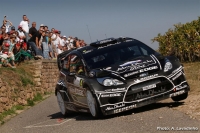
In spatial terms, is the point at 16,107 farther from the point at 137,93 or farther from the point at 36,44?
the point at 137,93

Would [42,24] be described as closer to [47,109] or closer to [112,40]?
[47,109]

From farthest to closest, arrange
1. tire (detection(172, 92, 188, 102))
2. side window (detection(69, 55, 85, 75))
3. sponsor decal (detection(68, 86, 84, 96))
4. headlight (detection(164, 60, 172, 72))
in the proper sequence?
side window (detection(69, 55, 85, 75))
tire (detection(172, 92, 188, 102))
sponsor decal (detection(68, 86, 84, 96))
headlight (detection(164, 60, 172, 72))

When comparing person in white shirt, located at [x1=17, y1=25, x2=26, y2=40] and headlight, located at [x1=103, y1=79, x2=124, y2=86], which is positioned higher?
person in white shirt, located at [x1=17, y1=25, x2=26, y2=40]

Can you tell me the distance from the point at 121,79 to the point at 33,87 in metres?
11.0

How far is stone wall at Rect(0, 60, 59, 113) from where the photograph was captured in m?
17.3

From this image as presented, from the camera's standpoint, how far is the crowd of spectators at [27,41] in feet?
63.9

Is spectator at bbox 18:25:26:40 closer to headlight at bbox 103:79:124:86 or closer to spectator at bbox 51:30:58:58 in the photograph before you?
spectator at bbox 51:30:58:58

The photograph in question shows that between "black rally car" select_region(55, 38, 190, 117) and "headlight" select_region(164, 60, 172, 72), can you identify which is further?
"headlight" select_region(164, 60, 172, 72)

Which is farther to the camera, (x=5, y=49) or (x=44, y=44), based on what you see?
(x=44, y=44)

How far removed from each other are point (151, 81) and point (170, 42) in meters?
18.7

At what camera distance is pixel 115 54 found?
12000 millimetres

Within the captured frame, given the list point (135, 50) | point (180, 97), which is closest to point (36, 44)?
point (135, 50)

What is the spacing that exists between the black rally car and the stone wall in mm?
5279

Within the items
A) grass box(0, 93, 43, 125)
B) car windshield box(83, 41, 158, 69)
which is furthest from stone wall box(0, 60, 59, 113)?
car windshield box(83, 41, 158, 69)
